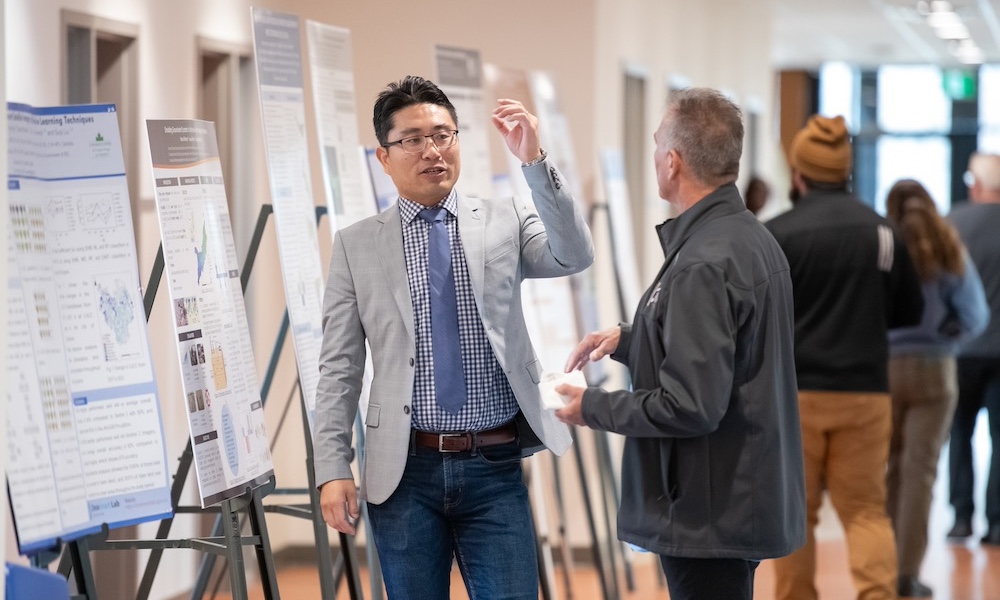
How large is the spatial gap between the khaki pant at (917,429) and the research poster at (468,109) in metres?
2.15

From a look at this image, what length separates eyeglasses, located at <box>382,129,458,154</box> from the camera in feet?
9.24

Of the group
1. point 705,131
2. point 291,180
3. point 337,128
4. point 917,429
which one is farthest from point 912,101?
point 705,131

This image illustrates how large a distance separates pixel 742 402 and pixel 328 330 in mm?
895

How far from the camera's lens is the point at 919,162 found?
17.2 meters

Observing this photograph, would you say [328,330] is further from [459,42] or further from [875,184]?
[875,184]

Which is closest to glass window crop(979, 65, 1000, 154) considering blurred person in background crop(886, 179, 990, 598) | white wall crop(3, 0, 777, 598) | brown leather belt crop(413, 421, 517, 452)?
white wall crop(3, 0, 777, 598)

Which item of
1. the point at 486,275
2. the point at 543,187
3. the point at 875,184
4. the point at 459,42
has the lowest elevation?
the point at 875,184

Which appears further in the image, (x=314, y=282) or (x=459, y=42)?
(x=459, y=42)

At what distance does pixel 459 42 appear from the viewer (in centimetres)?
664

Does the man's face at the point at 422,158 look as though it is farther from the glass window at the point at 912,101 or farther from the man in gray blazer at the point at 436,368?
the glass window at the point at 912,101

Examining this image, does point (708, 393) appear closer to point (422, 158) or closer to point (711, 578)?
point (711, 578)

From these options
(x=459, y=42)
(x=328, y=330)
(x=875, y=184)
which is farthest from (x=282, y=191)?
(x=875, y=184)

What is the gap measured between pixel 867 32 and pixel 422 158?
11368 mm

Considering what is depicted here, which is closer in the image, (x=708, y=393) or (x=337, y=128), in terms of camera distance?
(x=708, y=393)
